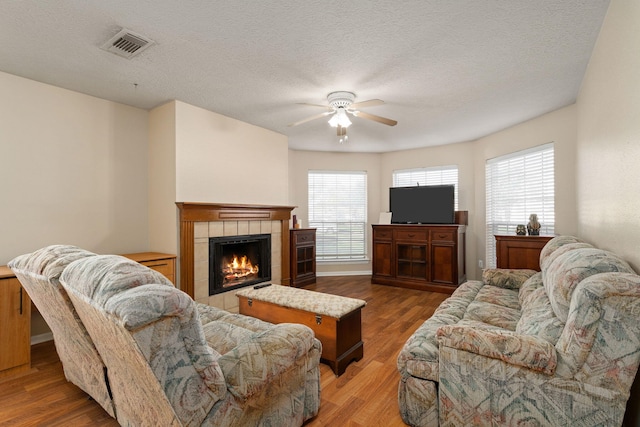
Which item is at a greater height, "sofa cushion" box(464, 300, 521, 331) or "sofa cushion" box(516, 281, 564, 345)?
"sofa cushion" box(516, 281, 564, 345)

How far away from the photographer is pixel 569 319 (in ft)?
4.87

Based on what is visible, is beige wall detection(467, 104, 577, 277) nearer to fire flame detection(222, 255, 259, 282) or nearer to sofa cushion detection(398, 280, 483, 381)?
sofa cushion detection(398, 280, 483, 381)

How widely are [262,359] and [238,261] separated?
3043 millimetres

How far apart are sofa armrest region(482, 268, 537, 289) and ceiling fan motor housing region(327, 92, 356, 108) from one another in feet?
8.00

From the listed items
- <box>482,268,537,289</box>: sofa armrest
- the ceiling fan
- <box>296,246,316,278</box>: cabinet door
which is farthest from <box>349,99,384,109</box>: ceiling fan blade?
<box>296,246,316,278</box>: cabinet door

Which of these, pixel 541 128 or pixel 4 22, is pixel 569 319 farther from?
pixel 4 22

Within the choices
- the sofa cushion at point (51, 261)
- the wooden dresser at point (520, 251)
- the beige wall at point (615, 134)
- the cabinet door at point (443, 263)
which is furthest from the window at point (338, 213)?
the sofa cushion at point (51, 261)

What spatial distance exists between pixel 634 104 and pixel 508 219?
327cm

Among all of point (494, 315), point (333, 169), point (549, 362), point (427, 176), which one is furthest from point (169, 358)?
point (427, 176)

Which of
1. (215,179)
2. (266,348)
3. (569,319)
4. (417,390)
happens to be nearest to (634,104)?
(569,319)

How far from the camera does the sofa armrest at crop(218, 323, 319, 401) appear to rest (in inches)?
52.9

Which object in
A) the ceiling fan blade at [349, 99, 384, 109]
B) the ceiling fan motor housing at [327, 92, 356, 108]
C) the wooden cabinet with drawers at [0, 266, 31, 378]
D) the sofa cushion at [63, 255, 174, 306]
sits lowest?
the wooden cabinet with drawers at [0, 266, 31, 378]

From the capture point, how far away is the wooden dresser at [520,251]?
3674 mm

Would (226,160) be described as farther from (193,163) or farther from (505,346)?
(505,346)
